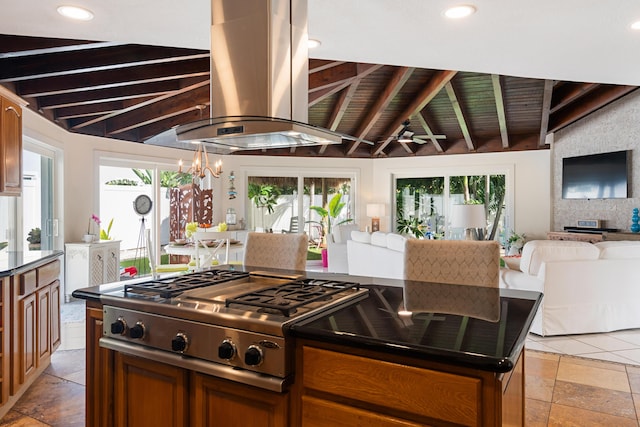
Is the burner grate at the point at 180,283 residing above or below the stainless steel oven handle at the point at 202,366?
above

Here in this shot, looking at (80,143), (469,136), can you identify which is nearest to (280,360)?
(80,143)

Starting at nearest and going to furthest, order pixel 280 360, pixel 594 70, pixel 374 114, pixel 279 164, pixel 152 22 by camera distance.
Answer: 1. pixel 280 360
2. pixel 152 22
3. pixel 594 70
4. pixel 374 114
5. pixel 279 164

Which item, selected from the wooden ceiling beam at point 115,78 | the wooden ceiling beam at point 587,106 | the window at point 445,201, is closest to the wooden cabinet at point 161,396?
the wooden ceiling beam at point 115,78

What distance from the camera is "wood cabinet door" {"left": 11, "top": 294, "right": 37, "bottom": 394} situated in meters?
2.82

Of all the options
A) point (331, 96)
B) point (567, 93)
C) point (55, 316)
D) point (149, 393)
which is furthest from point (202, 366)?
point (567, 93)

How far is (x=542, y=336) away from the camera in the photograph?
418 cm

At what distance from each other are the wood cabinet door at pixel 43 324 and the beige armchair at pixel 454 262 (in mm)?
2577

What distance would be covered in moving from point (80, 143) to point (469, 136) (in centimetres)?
650

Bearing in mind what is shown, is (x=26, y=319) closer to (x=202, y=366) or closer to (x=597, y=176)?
(x=202, y=366)

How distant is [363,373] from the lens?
1.37 metres

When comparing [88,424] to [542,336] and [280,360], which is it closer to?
[280,360]

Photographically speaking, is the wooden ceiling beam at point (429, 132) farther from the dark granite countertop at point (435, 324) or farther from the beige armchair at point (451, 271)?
the dark granite countertop at point (435, 324)

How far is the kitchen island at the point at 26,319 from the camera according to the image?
267 centimetres

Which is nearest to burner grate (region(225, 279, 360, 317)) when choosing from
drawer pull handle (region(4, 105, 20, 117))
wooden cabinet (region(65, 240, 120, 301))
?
drawer pull handle (region(4, 105, 20, 117))
